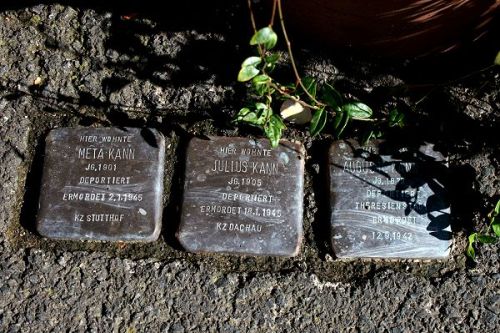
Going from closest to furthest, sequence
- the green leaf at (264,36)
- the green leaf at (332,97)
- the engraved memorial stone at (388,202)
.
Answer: the green leaf at (264,36)
the green leaf at (332,97)
the engraved memorial stone at (388,202)

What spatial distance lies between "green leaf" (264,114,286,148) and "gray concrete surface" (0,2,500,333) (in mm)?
211

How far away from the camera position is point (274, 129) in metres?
1.95

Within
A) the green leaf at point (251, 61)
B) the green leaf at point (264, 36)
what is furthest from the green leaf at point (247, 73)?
the green leaf at point (264, 36)

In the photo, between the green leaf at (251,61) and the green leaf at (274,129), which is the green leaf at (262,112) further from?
the green leaf at (251,61)

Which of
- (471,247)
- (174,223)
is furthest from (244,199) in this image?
(471,247)

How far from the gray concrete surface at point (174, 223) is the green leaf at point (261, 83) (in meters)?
0.30

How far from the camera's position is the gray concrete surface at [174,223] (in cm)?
205

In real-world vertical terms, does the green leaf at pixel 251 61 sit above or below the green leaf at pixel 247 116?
above

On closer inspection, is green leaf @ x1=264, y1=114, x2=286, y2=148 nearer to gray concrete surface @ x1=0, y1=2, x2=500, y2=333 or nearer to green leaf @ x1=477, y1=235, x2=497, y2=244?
gray concrete surface @ x1=0, y1=2, x2=500, y2=333

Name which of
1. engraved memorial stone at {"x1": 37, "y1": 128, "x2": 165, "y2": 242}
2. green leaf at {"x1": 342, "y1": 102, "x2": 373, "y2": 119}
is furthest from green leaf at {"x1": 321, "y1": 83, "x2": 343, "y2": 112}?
engraved memorial stone at {"x1": 37, "y1": 128, "x2": 165, "y2": 242}

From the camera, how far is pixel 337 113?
76.5 inches

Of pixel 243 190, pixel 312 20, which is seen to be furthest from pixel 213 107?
pixel 312 20

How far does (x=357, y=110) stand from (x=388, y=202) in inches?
13.7

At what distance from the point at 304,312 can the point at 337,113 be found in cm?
69
